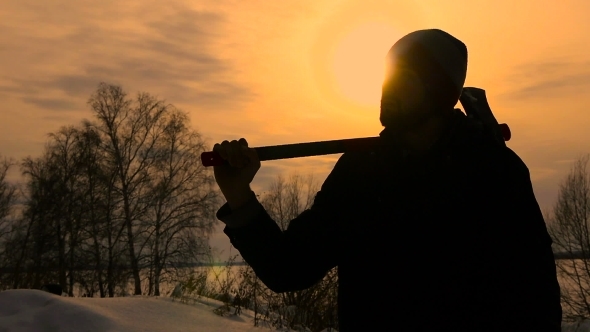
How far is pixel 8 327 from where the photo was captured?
4516mm

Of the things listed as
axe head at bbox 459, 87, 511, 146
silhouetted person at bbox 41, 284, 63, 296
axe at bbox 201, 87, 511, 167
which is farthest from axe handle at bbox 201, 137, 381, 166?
silhouetted person at bbox 41, 284, 63, 296

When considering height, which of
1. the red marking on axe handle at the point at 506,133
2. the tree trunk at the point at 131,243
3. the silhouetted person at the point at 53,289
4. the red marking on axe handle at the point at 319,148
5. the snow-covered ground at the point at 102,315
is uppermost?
the tree trunk at the point at 131,243

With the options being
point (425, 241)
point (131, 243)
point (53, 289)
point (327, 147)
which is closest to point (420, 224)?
point (425, 241)

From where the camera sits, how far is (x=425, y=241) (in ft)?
5.49

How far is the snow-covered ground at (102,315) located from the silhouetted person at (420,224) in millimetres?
3157

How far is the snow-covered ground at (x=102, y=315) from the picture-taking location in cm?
458

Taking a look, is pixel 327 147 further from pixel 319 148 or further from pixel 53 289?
pixel 53 289

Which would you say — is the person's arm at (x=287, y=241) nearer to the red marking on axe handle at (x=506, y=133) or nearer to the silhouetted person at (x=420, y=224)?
the silhouetted person at (x=420, y=224)

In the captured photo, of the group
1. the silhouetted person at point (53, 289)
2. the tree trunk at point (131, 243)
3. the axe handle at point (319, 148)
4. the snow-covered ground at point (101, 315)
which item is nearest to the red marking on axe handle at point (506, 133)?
the axe handle at point (319, 148)

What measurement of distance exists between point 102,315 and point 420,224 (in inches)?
144

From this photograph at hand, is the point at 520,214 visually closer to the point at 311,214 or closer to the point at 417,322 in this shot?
the point at 417,322

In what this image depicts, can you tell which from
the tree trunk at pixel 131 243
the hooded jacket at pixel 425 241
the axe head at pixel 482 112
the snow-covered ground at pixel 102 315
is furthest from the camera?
the tree trunk at pixel 131 243

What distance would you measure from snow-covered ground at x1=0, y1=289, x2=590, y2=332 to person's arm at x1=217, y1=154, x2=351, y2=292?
310cm

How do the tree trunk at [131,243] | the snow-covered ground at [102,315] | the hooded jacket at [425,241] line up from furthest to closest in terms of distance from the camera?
the tree trunk at [131,243], the snow-covered ground at [102,315], the hooded jacket at [425,241]
